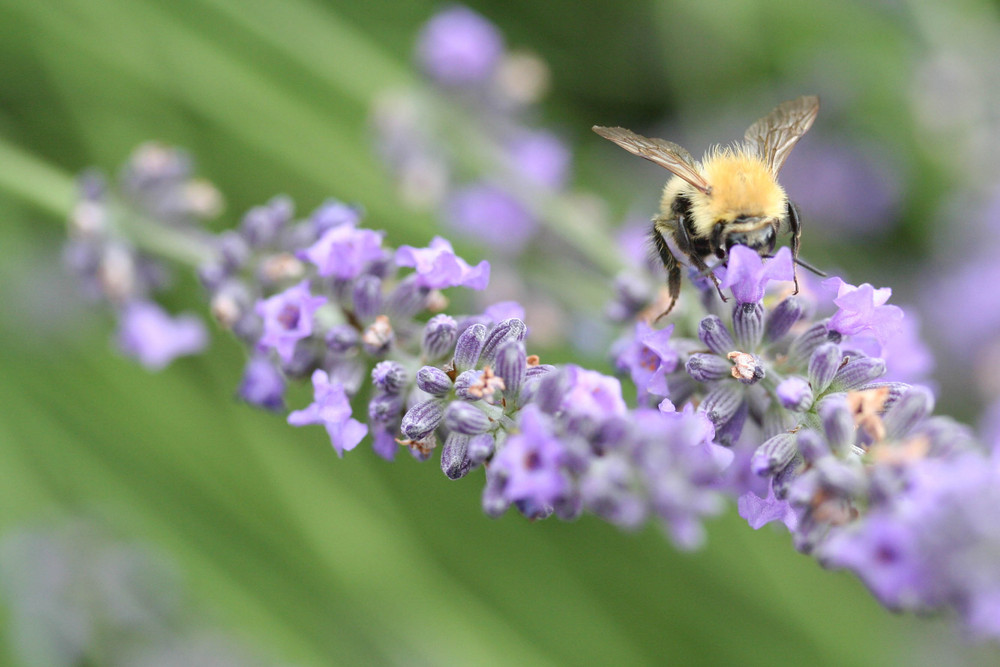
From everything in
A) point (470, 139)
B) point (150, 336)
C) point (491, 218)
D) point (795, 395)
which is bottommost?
point (150, 336)

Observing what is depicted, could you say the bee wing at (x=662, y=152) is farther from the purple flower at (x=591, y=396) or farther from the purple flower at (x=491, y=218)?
the purple flower at (x=491, y=218)

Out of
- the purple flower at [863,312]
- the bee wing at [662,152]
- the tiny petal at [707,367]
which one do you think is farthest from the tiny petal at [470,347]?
the purple flower at [863,312]

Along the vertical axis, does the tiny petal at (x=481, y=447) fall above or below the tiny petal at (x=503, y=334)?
below

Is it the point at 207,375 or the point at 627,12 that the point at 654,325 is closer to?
the point at 207,375

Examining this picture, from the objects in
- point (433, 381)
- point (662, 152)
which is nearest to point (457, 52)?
point (662, 152)

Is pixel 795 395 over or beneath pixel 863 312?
beneath

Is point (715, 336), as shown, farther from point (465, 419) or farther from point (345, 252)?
point (345, 252)

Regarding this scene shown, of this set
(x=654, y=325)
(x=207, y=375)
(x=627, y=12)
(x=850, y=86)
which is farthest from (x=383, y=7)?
(x=654, y=325)
